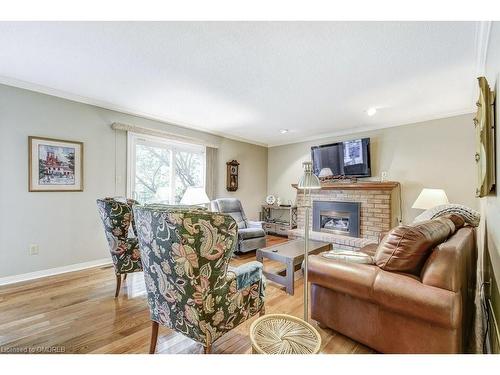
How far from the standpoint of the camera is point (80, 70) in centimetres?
247

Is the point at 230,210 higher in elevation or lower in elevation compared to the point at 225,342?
higher

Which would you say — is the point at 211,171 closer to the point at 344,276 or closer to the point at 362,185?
the point at 362,185

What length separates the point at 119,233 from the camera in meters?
2.33

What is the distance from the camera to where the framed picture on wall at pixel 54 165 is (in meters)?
2.88

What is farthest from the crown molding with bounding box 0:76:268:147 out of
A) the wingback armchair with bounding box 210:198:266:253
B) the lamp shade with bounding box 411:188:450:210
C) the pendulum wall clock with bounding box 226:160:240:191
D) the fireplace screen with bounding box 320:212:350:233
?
the lamp shade with bounding box 411:188:450:210

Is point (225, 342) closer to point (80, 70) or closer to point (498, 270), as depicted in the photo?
point (498, 270)

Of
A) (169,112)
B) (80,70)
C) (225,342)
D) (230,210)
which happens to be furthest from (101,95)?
(225,342)

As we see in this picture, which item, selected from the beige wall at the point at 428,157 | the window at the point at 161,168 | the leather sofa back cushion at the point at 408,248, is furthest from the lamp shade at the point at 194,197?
the beige wall at the point at 428,157

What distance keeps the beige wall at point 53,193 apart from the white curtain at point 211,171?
4.44 feet

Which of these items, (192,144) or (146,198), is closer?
(146,198)

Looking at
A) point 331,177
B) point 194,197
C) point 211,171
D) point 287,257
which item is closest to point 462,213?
point 287,257

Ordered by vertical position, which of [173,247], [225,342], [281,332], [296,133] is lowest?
[225,342]

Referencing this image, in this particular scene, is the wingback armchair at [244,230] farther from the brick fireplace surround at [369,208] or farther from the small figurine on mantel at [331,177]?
the small figurine on mantel at [331,177]

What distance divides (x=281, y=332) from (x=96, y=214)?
125 inches
